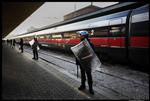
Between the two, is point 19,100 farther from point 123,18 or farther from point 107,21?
point 107,21

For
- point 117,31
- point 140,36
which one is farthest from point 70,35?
point 140,36

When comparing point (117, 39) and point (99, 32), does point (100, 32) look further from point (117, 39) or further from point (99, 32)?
point (117, 39)

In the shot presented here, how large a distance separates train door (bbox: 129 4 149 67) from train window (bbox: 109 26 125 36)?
1.02 m

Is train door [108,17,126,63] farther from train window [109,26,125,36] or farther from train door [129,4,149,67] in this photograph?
train door [129,4,149,67]

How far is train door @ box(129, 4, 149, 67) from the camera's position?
36.9 ft

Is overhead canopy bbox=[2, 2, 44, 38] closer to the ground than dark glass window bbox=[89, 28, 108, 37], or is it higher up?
higher up

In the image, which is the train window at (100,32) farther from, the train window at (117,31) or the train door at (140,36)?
the train door at (140,36)

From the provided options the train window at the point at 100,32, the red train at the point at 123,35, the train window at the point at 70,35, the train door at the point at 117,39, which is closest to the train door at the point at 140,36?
the red train at the point at 123,35

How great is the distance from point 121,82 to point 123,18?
5.07m

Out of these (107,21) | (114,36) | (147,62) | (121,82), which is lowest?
(121,82)

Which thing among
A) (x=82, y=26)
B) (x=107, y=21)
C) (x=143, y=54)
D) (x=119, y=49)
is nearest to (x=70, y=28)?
(x=82, y=26)

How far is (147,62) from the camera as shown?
11156 mm

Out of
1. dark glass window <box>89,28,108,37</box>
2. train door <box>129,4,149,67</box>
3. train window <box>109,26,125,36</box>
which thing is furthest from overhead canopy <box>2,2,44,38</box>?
train door <box>129,4,149,67</box>

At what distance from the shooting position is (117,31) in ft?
46.4
